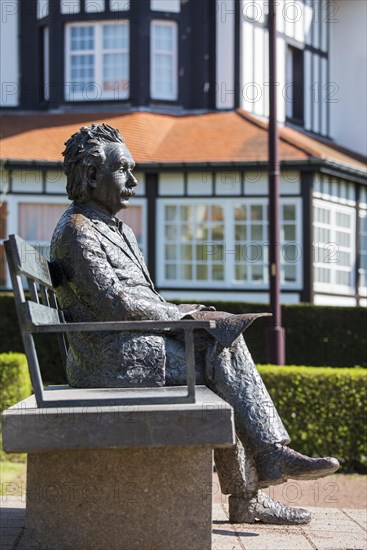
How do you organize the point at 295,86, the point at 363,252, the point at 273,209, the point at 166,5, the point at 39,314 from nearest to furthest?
the point at 39,314 → the point at 273,209 → the point at 166,5 → the point at 363,252 → the point at 295,86

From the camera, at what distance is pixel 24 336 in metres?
4.79

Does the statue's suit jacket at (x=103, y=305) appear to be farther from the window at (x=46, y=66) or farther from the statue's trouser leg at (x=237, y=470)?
the window at (x=46, y=66)

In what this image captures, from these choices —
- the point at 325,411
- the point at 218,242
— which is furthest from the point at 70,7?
the point at 325,411

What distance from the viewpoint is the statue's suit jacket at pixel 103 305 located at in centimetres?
528

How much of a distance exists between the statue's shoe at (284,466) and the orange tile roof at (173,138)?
14550mm

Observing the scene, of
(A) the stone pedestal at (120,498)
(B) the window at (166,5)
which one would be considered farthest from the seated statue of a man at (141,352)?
(B) the window at (166,5)

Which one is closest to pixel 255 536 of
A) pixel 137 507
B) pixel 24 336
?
pixel 137 507

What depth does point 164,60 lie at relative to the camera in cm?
2316

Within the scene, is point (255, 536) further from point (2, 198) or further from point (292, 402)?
point (2, 198)

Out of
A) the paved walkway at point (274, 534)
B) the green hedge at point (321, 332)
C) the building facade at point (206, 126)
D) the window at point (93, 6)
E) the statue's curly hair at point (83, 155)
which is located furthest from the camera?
the window at point (93, 6)

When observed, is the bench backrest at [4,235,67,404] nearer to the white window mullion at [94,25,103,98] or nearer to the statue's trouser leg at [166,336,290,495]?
the statue's trouser leg at [166,336,290,495]

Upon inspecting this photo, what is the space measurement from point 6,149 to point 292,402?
38.5 ft

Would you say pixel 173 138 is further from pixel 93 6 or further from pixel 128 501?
pixel 128 501

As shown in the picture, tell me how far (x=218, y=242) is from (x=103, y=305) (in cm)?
1612
